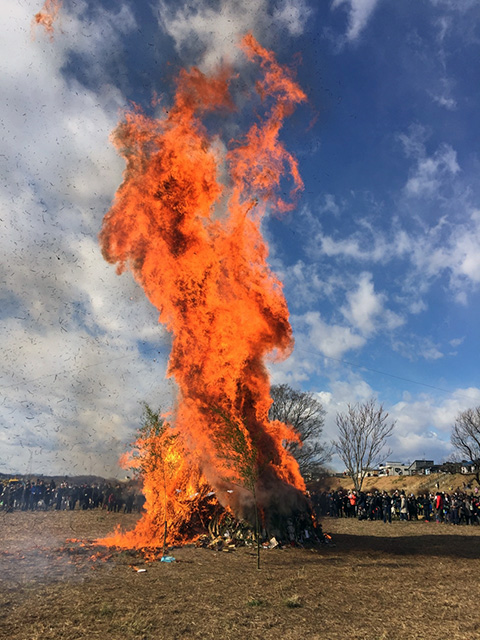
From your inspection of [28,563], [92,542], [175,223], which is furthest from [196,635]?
[175,223]

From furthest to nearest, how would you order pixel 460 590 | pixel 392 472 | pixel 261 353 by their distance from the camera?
pixel 392 472
pixel 261 353
pixel 460 590

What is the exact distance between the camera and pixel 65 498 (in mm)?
35281

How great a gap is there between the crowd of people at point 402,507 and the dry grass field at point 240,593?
1185cm

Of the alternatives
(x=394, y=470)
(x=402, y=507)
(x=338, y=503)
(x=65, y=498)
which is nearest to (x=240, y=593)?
(x=402, y=507)

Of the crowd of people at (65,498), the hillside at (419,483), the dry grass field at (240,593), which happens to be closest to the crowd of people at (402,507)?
the dry grass field at (240,593)

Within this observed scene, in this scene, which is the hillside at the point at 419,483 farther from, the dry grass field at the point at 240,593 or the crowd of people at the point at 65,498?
the dry grass field at the point at 240,593

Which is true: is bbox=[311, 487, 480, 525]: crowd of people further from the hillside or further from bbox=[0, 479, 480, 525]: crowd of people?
the hillside

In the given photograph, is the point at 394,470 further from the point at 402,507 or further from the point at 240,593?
the point at 240,593

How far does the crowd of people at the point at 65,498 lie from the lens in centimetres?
3366

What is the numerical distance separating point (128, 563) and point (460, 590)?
11136 mm

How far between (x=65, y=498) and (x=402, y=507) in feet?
96.5

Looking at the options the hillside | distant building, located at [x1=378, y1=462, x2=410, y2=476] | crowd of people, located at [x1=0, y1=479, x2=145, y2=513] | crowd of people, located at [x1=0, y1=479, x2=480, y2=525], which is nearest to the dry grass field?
crowd of people, located at [x1=0, y1=479, x2=480, y2=525]

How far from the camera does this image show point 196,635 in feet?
24.6

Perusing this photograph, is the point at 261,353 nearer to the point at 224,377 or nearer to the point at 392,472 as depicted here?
the point at 224,377
